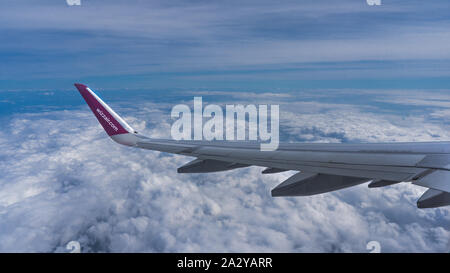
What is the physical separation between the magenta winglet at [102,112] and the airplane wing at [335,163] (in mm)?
1446

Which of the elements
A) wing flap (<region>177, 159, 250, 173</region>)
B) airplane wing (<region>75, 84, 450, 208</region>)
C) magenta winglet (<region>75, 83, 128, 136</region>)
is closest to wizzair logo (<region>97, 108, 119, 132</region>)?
magenta winglet (<region>75, 83, 128, 136</region>)

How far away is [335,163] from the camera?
125 inches

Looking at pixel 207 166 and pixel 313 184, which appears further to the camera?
pixel 207 166

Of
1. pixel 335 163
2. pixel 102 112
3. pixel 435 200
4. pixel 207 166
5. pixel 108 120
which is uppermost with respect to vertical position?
pixel 102 112

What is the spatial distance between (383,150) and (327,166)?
1.12m

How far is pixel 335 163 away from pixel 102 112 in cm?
454

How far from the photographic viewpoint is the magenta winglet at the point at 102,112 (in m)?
5.25

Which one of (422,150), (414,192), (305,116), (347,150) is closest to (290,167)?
(347,150)

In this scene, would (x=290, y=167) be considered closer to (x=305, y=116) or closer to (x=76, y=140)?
(x=76, y=140)

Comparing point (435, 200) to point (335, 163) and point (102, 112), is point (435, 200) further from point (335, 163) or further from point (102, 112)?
point (102, 112)

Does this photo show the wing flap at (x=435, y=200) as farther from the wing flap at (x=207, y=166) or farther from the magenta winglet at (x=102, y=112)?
the magenta winglet at (x=102, y=112)

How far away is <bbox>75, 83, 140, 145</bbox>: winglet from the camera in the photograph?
5254 mm

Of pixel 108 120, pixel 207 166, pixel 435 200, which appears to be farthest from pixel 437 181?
pixel 108 120

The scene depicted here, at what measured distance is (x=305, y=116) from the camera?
131m
